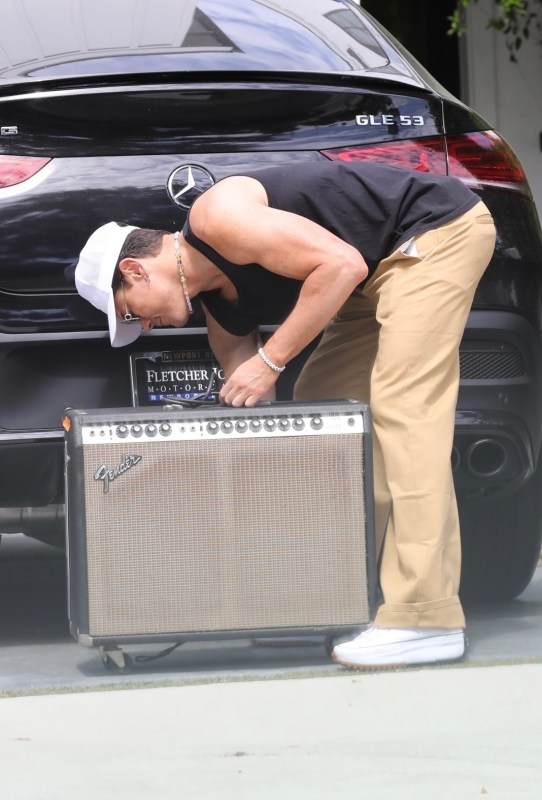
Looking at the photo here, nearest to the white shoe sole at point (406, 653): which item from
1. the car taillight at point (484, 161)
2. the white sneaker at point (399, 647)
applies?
the white sneaker at point (399, 647)

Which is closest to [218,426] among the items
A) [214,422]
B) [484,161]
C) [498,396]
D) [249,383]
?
[214,422]

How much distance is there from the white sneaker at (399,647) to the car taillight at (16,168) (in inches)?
49.1

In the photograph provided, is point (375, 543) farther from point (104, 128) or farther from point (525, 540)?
point (104, 128)

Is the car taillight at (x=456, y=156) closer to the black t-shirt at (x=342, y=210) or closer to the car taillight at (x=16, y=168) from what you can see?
the black t-shirt at (x=342, y=210)

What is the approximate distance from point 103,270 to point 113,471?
17.4 inches

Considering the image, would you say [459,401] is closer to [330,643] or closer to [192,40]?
[330,643]

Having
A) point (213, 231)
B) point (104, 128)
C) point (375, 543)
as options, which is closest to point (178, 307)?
point (213, 231)

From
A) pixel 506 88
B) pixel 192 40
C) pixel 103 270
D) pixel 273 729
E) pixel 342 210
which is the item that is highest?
pixel 506 88

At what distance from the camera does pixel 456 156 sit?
360 cm

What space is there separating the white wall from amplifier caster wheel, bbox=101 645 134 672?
638cm

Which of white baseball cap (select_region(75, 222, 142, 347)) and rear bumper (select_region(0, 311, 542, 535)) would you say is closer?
white baseball cap (select_region(75, 222, 142, 347))

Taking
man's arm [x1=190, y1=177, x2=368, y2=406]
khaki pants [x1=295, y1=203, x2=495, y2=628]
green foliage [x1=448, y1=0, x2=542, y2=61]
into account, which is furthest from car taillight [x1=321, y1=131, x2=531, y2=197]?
green foliage [x1=448, y1=0, x2=542, y2=61]

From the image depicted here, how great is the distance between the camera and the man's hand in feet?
10.8

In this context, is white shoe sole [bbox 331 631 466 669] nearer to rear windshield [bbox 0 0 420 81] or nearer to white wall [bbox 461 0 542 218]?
rear windshield [bbox 0 0 420 81]
